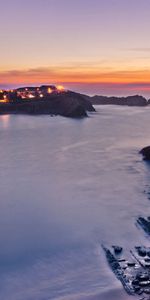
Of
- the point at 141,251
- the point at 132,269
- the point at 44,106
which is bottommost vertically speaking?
the point at 132,269

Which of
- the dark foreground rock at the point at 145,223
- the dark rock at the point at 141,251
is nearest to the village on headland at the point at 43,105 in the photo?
the dark foreground rock at the point at 145,223

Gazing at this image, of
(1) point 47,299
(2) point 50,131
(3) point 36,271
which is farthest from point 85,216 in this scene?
(2) point 50,131

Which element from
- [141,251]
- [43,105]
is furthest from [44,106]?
[141,251]

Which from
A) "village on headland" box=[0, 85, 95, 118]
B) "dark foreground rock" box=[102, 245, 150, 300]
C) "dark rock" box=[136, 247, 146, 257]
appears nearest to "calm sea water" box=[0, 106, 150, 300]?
"dark foreground rock" box=[102, 245, 150, 300]

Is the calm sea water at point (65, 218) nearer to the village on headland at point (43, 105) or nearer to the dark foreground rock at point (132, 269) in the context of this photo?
the dark foreground rock at point (132, 269)

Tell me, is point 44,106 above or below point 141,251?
above

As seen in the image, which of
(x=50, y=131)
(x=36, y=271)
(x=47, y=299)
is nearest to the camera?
(x=47, y=299)

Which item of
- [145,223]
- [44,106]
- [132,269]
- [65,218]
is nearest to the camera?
[132,269]

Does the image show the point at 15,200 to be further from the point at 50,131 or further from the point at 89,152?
the point at 50,131

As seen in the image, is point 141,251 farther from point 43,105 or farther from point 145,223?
point 43,105
